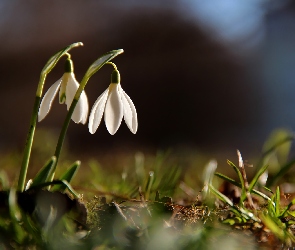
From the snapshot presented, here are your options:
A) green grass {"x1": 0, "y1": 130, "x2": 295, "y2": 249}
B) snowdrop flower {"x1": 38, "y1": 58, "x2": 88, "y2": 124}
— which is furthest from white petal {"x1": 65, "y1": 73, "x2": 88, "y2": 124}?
green grass {"x1": 0, "y1": 130, "x2": 295, "y2": 249}

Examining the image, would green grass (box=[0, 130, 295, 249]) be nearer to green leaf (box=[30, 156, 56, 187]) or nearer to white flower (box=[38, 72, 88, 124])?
green leaf (box=[30, 156, 56, 187])

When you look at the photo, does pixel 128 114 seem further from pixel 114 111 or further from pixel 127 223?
pixel 127 223

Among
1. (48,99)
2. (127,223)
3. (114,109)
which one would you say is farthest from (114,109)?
(127,223)

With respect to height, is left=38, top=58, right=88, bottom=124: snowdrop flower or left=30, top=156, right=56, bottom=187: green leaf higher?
left=38, top=58, right=88, bottom=124: snowdrop flower

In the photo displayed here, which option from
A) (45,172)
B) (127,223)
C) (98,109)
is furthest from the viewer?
(98,109)

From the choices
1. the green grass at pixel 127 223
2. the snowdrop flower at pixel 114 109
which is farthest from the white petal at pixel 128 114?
the green grass at pixel 127 223

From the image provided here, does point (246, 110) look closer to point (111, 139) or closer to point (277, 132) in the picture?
point (111, 139)

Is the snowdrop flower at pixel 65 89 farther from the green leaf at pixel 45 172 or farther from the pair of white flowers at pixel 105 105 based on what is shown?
the green leaf at pixel 45 172
